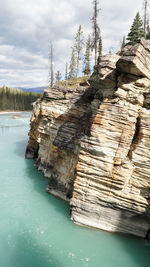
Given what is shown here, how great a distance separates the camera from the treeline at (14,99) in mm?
104375

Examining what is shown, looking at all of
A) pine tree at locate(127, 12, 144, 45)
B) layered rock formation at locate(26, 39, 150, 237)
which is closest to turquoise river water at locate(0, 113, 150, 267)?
layered rock formation at locate(26, 39, 150, 237)

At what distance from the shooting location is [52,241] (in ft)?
35.4

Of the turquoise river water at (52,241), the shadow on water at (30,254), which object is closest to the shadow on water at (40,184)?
the turquoise river water at (52,241)

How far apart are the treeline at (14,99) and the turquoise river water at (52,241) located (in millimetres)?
99528

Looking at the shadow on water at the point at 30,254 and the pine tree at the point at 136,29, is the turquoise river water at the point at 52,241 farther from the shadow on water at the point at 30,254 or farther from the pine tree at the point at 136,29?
the pine tree at the point at 136,29

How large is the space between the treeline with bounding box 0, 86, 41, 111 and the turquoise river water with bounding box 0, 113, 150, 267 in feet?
327

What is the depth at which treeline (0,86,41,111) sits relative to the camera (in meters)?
104

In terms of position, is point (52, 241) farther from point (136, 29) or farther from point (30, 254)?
point (136, 29)

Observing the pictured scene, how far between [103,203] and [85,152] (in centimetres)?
364

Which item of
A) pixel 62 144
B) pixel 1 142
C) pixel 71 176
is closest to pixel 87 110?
pixel 62 144

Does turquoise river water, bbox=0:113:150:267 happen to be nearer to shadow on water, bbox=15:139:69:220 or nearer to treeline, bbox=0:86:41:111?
shadow on water, bbox=15:139:69:220

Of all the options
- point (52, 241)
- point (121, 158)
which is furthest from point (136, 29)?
point (52, 241)

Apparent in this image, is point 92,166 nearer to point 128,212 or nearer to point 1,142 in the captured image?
point 128,212

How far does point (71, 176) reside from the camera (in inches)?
569
